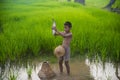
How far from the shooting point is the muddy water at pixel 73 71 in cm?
349

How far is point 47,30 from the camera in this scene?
369cm

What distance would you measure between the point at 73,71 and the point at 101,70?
343 mm

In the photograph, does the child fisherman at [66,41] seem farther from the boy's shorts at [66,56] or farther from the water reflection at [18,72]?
the water reflection at [18,72]

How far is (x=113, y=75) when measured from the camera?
3.57 m

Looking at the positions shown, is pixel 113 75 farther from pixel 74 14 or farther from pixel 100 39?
pixel 74 14

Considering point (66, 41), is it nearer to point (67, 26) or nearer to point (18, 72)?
point (67, 26)

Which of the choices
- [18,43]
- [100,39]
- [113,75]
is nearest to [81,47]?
[100,39]

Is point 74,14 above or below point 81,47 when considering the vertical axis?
above

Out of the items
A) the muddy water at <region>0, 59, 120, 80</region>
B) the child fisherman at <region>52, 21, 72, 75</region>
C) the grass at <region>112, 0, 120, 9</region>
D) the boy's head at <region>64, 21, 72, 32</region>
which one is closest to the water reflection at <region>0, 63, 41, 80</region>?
the muddy water at <region>0, 59, 120, 80</region>

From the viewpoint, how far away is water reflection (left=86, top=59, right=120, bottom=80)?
3534 millimetres

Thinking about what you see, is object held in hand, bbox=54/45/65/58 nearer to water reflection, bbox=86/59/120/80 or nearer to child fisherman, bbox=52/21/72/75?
child fisherman, bbox=52/21/72/75

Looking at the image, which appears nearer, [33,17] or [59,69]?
[59,69]

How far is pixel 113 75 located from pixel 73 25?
0.71 m

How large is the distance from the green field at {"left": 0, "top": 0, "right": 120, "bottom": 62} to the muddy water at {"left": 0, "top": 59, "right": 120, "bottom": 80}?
0.37 feet
